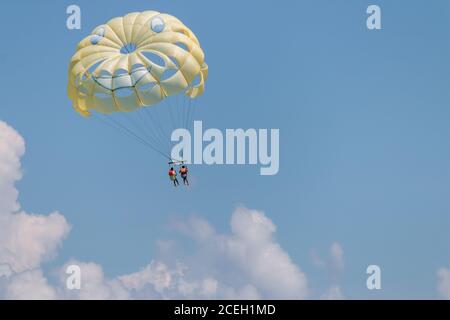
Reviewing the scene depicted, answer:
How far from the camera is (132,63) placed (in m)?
53.4

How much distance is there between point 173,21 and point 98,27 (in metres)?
3.67

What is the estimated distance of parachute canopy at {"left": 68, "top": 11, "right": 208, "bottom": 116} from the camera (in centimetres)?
5356

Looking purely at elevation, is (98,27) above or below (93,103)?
above

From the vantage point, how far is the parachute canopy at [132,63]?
53.6 metres
